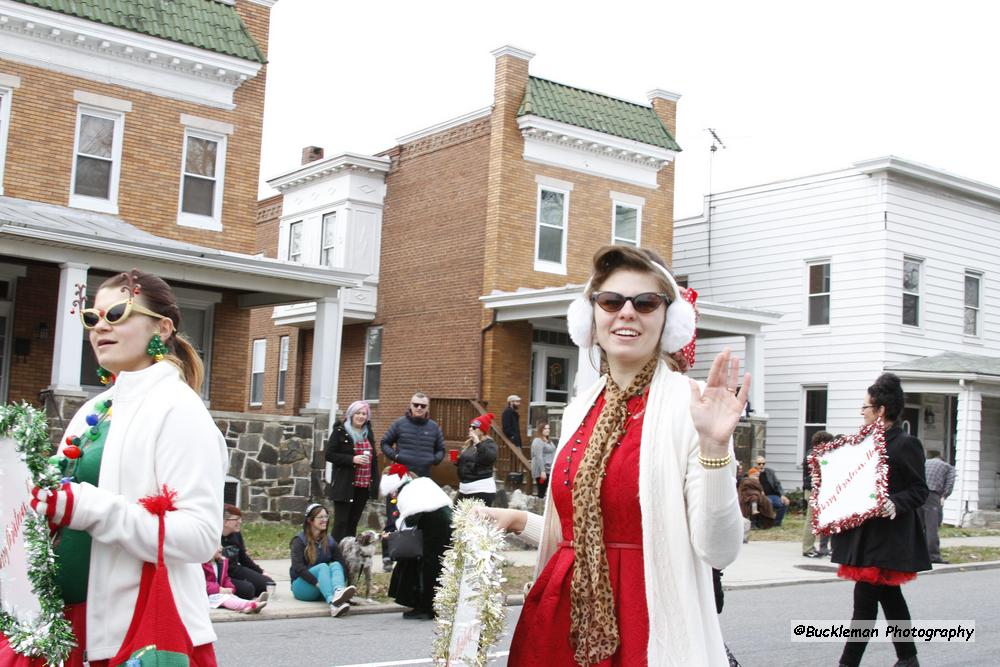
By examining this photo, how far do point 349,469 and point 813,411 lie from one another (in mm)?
16578

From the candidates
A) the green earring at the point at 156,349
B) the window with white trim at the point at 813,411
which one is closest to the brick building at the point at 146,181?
the window with white trim at the point at 813,411

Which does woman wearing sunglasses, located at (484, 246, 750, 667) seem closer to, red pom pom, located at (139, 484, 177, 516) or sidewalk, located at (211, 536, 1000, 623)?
red pom pom, located at (139, 484, 177, 516)

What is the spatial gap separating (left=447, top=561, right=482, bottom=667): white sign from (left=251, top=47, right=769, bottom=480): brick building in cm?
1765

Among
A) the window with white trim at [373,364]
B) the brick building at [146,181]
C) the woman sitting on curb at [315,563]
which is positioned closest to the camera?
the woman sitting on curb at [315,563]

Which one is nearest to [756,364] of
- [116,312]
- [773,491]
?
[773,491]

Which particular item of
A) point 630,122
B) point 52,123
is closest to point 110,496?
point 52,123

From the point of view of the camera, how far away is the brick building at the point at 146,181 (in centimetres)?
1731

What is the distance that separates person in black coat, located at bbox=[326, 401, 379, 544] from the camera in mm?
13141

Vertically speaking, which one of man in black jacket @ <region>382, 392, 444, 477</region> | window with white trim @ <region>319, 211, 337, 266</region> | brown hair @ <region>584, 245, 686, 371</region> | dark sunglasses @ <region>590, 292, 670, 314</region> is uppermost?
window with white trim @ <region>319, 211, 337, 266</region>

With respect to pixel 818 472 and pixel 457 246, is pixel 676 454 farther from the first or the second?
pixel 457 246

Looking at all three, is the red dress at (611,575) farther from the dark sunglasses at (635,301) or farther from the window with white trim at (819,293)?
the window with white trim at (819,293)

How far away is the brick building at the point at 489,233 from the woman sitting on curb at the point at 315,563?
1013 centimetres

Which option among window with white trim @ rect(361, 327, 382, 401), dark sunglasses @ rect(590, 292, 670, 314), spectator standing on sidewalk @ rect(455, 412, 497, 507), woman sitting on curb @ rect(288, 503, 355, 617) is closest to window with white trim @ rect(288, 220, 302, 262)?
window with white trim @ rect(361, 327, 382, 401)

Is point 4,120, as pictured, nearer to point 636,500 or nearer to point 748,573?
point 748,573
